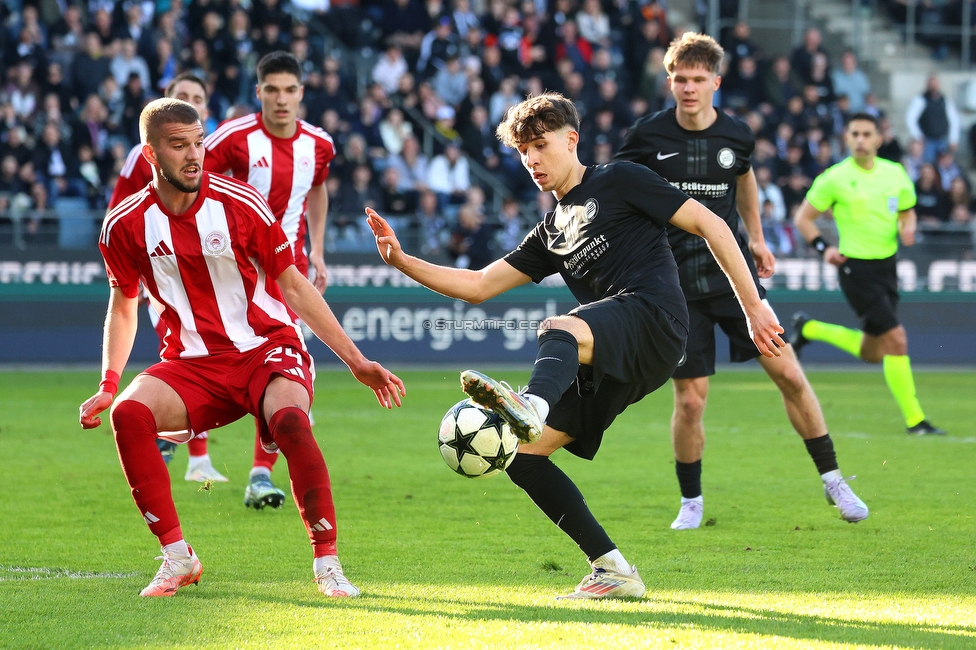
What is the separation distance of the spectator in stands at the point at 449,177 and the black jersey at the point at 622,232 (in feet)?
42.5

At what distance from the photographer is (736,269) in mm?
4574

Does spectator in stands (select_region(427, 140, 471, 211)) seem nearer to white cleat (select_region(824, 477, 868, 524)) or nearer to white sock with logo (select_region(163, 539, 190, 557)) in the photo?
white cleat (select_region(824, 477, 868, 524))

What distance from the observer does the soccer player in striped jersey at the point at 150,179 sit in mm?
7152

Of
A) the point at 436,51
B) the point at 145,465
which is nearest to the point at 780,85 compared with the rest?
the point at 436,51

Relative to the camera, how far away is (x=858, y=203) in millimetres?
10195

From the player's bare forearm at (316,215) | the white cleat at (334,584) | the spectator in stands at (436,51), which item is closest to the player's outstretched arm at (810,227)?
the player's bare forearm at (316,215)

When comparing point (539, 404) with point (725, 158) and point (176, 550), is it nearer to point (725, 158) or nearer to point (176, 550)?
point (176, 550)

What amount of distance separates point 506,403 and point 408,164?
1422 centimetres

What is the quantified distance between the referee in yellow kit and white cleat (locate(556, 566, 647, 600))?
20.1 ft

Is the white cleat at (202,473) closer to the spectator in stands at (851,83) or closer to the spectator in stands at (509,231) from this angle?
the spectator in stands at (509,231)

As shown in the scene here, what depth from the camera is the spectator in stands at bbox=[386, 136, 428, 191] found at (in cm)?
1777

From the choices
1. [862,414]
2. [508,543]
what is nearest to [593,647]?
[508,543]

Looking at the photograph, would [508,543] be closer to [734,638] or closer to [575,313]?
[575,313]

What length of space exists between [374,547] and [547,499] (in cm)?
131
